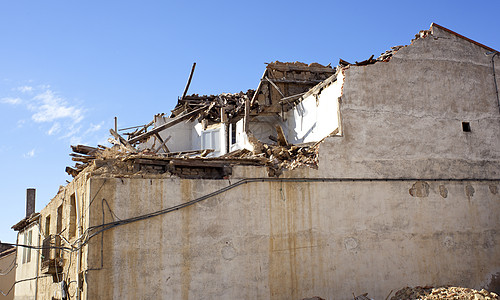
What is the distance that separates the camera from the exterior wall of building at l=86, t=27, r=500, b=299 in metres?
11.1

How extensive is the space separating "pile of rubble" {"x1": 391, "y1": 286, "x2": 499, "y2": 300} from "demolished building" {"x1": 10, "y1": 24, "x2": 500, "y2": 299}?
1.16 ft

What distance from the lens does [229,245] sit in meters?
11.8

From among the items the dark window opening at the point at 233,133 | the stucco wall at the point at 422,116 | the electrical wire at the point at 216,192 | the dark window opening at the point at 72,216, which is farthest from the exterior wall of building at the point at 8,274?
the stucco wall at the point at 422,116

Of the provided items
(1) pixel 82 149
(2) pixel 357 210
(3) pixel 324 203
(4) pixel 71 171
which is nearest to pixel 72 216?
(4) pixel 71 171

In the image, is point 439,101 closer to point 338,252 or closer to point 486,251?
point 486,251

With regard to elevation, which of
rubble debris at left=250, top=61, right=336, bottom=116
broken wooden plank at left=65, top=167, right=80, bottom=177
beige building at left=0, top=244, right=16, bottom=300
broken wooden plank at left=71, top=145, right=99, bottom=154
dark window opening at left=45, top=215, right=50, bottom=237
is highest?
rubble debris at left=250, top=61, right=336, bottom=116

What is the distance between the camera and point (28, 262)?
17859 millimetres

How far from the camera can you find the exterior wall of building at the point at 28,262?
16422mm

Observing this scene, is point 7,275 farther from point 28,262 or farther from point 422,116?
point 422,116

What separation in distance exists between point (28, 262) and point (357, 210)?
1183 centimetres

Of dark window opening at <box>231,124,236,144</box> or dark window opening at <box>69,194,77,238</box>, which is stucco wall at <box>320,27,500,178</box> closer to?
dark window opening at <box>69,194,77,238</box>

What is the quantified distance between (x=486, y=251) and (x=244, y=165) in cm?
736

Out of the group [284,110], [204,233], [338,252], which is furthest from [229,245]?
[284,110]

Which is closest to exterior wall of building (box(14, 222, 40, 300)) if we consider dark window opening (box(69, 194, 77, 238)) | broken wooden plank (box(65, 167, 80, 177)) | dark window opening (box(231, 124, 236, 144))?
broken wooden plank (box(65, 167, 80, 177))
